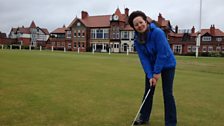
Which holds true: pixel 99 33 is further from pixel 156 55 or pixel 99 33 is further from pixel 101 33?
pixel 156 55

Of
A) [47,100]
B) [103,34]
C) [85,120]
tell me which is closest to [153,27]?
[85,120]

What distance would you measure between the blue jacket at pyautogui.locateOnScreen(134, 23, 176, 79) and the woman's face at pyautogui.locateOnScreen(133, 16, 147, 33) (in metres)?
0.13

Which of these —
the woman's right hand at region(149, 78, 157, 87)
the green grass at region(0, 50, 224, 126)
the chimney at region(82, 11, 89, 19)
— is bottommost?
the green grass at region(0, 50, 224, 126)

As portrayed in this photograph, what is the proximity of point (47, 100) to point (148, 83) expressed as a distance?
3015 millimetres

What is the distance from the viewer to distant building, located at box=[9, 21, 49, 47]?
399ft

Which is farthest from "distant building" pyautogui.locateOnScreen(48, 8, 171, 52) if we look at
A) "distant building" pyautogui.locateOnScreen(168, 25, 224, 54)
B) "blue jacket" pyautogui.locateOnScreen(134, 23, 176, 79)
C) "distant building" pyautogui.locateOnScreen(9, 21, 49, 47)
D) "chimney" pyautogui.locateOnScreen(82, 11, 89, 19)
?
"blue jacket" pyautogui.locateOnScreen(134, 23, 176, 79)

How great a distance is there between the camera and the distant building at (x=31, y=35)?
12160 cm

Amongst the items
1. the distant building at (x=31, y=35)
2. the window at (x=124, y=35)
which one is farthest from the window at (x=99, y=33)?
the distant building at (x=31, y=35)

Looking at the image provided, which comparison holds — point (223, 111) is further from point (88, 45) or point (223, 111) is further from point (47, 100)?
point (88, 45)

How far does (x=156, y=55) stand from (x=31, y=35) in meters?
123

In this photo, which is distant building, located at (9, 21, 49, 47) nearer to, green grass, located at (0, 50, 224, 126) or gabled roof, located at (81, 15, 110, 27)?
gabled roof, located at (81, 15, 110, 27)

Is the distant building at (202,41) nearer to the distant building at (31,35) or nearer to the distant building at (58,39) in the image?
the distant building at (58,39)

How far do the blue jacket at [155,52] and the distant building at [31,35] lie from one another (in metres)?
118

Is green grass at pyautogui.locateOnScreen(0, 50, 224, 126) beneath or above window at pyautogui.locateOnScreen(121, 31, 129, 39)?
beneath
